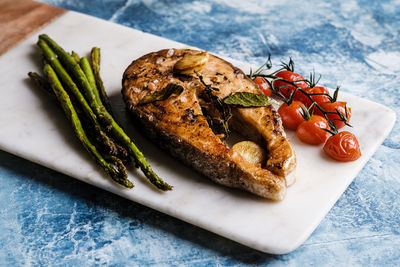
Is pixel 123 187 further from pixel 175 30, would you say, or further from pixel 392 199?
pixel 175 30

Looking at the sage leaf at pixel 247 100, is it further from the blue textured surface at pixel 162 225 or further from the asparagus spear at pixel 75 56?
the asparagus spear at pixel 75 56

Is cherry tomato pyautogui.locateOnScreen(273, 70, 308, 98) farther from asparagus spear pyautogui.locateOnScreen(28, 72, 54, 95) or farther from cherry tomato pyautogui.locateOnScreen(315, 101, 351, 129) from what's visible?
asparagus spear pyautogui.locateOnScreen(28, 72, 54, 95)

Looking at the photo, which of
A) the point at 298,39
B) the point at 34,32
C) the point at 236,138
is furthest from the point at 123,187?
the point at 298,39

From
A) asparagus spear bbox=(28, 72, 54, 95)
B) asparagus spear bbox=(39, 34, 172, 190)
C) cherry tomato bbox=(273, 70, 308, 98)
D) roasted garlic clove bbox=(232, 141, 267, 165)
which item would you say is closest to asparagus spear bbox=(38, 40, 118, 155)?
asparagus spear bbox=(39, 34, 172, 190)

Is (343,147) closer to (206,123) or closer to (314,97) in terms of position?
(314,97)

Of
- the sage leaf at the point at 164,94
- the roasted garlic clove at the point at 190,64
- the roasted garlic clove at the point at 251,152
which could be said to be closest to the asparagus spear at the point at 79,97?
the sage leaf at the point at 164,94

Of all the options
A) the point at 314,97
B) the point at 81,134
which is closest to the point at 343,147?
the point at 314,97

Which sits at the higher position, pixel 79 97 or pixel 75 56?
pixel 79 97

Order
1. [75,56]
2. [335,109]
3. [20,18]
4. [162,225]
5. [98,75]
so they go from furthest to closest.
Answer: [20,18] → [75,56] → [98,75] → [335,109] → [162,225]
